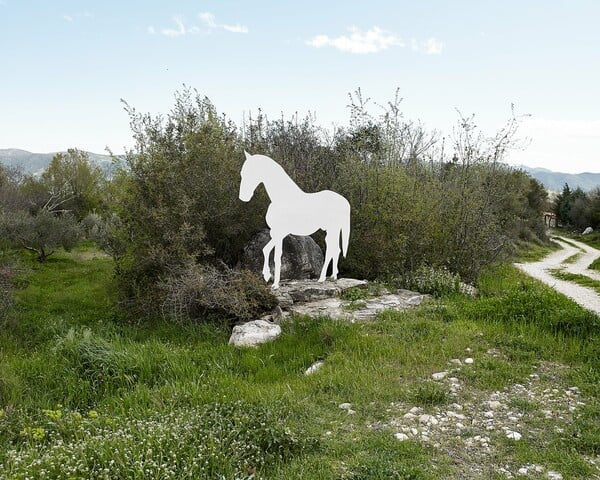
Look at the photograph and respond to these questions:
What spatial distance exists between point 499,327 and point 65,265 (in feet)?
53.6

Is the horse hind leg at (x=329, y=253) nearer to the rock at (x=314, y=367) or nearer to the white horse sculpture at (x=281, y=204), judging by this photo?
the white horse sculpture at (x=281, y=204)

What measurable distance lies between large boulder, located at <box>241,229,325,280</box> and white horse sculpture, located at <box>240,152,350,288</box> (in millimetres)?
1102

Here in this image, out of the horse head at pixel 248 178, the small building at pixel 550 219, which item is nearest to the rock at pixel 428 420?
the horse head at pixel 248 178

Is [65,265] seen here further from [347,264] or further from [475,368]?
[475,368]

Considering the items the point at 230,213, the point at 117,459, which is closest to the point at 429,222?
the point at 230,213

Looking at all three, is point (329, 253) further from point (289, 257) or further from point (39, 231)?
point (39, 231)

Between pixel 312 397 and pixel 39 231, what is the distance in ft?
52.6

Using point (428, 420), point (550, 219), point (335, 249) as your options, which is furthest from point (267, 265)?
point (550, 219)

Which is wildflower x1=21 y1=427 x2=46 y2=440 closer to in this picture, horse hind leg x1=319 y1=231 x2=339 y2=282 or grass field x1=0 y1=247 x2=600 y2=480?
grass field x1=0 y1=247 x2=600 y2=480

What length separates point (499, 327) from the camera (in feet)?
26.9

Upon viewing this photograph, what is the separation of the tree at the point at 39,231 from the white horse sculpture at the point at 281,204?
1133 centimetres

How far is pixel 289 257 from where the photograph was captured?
451 inches

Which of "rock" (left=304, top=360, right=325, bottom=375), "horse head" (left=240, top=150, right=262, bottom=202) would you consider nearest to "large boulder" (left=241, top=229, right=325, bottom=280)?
"horse head" (left=240, top=150, right=262, bottom=202)

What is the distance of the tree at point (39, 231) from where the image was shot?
1692 centimetres
